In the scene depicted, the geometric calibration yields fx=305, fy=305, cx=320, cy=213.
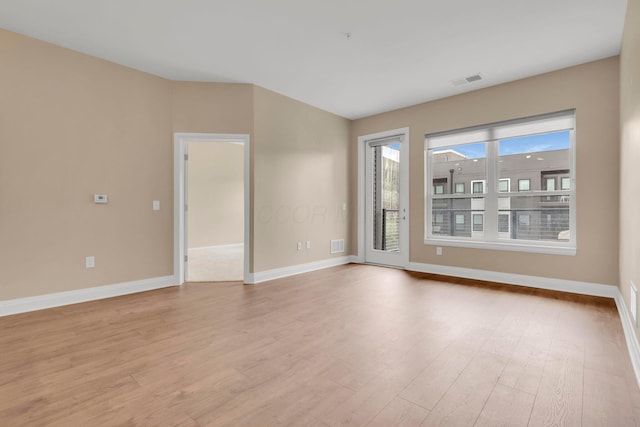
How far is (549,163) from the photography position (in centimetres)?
412

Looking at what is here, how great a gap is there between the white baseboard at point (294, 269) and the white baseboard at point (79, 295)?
3.68 feet

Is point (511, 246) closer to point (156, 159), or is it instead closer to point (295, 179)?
point (295, 179)

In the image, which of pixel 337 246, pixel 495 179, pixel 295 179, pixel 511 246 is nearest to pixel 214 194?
pixel 295 179

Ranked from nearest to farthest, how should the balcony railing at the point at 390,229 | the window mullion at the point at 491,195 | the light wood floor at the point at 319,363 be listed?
the light wood floor at the point at 319,363
the window mullion at the point at 491,195
the balcony railing at the point at 390,229

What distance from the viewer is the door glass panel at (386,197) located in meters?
5.65

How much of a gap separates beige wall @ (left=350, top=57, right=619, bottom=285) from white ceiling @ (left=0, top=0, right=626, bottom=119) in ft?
0.74

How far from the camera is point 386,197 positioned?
5.84 m

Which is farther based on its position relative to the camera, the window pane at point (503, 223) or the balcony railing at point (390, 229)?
the balcony railing at point (390, 229)

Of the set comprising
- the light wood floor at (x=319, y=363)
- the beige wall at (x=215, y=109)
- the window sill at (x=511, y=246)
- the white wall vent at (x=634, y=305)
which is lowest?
the light wood floor at (x=319, y=363)

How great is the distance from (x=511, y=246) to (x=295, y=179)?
3369 mm

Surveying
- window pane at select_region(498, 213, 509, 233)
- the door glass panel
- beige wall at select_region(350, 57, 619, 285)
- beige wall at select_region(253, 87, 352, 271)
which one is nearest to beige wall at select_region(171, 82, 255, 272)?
beige wall at select_region(253, 87, 352, 271)

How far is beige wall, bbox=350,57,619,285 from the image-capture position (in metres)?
3.60

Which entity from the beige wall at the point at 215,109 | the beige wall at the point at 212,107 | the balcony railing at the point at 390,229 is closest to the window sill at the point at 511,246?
the balcony railing at the point at 390,229

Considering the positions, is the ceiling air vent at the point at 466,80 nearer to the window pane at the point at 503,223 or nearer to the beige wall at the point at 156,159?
the beige wall at the point at 156,159
